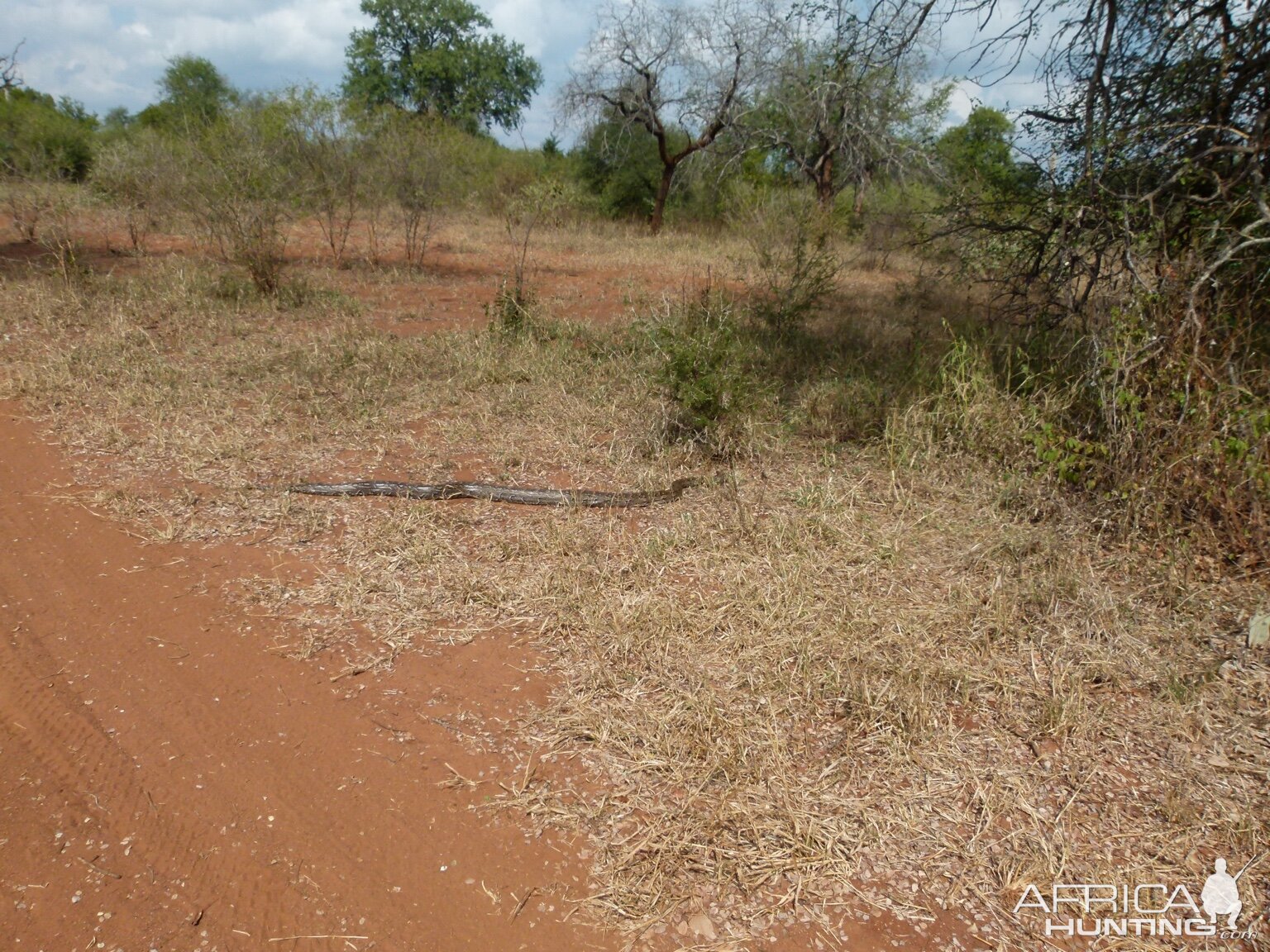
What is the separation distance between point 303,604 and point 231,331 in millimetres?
4795

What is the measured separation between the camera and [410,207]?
10859 mm

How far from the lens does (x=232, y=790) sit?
252 cm

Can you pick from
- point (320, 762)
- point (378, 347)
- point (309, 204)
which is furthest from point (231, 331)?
point (320, 762)

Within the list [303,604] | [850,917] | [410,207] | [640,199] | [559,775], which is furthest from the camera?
[640,199]

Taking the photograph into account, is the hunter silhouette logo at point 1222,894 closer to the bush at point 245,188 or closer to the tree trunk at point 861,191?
the bush at point 245,188

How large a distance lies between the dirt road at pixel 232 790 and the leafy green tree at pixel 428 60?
2923 cm

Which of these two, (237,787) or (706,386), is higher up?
(706,386)

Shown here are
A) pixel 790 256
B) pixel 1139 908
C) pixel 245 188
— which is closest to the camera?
pixel 1139 908

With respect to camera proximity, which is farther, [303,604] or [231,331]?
[231,331]

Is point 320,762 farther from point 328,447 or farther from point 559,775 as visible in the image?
point 328,447

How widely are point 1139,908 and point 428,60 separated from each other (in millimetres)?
32592

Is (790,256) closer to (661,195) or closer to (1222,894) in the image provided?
(1222,894)

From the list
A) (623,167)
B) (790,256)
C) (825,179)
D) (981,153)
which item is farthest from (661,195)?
(790,256)

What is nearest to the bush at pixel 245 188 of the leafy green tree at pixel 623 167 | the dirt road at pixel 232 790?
the dirt road at pixel 232 790
